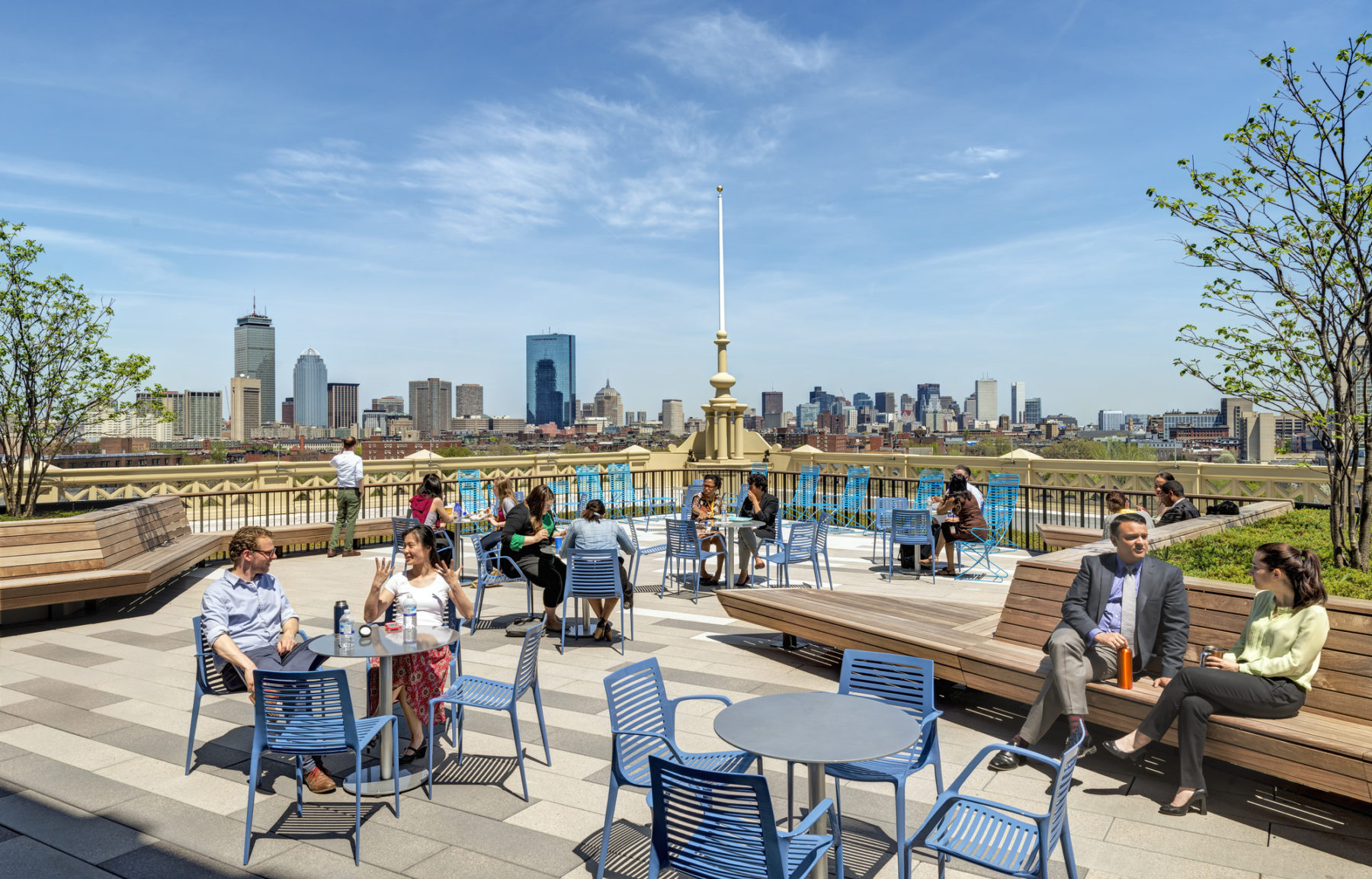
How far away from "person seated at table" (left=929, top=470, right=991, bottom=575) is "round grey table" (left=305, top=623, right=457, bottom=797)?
27.9 feet

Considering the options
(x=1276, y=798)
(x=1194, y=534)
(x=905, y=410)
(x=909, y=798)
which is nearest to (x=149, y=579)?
(x=909, y=798)

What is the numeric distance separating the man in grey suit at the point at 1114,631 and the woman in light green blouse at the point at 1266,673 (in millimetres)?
339

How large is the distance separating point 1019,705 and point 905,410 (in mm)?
146164

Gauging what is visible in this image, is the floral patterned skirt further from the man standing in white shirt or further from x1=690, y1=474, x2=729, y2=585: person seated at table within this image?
the man standing in white shirt

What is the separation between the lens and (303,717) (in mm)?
3971

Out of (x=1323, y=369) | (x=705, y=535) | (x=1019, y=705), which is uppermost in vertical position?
(x=1323, y=369)

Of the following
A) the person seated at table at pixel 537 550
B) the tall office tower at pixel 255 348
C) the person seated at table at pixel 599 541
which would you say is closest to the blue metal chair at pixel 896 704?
the person seated at table at pixel 599 541

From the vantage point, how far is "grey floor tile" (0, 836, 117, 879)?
3678 millimetres

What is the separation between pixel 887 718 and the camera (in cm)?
364

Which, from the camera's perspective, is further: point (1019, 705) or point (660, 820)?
point (1019, 705)

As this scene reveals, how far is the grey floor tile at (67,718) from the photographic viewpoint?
5.60m

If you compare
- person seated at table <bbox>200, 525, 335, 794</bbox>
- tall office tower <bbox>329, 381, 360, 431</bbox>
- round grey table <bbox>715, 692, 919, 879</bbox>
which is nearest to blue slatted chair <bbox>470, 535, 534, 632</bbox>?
person seated at table <bbox>200, 525, 335, 794</bbox>

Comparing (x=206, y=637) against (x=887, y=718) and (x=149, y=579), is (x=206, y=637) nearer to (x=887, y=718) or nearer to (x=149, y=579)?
(x=887, y=718)

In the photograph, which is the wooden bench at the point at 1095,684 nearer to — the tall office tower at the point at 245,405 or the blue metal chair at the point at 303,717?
the blue metal chair at the point at 303,717
